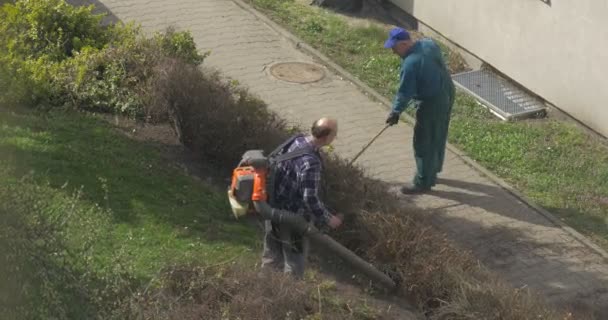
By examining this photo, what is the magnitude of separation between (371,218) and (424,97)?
2.30 meters

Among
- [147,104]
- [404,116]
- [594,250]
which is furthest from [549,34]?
[147,104]

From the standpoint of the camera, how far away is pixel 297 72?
13.2 meters

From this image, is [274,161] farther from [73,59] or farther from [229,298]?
[73,59]

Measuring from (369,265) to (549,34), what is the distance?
540 cm

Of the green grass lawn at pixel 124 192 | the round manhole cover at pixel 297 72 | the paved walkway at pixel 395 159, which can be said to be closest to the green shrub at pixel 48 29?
the green grass lawn at pixel 124 192

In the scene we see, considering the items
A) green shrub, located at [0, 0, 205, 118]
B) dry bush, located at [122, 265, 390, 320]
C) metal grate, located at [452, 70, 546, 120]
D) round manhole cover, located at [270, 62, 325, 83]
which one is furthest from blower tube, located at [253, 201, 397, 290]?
round manhole cover, located at [270, 62, 325, 83]

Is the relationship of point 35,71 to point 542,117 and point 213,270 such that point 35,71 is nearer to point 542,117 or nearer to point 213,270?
point 213,270

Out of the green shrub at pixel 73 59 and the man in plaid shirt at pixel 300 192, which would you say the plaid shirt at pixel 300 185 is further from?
the green shrub at pixel 73 59

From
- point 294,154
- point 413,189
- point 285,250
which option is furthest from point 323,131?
point 413,189


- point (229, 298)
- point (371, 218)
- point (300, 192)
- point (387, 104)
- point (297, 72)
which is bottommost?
point (387, 104)

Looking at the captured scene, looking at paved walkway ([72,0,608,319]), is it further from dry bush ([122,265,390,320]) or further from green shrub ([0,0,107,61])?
dry bush ([122,265,390,320])

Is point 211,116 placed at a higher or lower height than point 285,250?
higher

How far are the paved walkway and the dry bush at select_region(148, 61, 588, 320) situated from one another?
50.4 inches

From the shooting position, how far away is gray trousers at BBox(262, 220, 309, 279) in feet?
24.5
